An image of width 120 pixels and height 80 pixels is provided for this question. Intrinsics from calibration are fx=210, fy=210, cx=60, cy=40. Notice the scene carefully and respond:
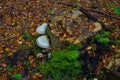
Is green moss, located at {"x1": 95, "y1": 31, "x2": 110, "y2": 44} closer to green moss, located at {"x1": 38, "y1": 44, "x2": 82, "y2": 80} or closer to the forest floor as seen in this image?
the forest floor

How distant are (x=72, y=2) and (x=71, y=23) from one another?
2.21m

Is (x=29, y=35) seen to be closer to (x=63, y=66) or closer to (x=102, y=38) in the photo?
(x=63, y=66)

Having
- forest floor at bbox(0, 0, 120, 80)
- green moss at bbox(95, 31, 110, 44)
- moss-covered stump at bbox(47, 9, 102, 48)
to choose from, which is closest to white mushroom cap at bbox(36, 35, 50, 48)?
moss-covered stump at bbox(47, 9, 102, 48)

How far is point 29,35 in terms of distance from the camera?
7.54 m

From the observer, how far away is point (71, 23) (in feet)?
21.7

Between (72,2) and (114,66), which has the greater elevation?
(72,2)

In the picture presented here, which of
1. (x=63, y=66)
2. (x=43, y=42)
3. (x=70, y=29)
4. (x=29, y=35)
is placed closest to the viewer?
(x=63, y=66)

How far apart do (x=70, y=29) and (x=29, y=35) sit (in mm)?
1800

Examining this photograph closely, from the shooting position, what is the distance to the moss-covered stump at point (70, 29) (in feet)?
20.4

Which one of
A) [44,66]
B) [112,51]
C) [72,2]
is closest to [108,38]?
[112,51]

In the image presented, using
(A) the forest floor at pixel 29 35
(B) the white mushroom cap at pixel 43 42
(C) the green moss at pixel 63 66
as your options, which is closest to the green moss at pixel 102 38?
(A) the forest floor at pixel 29 35

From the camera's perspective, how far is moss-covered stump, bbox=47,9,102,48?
622cm

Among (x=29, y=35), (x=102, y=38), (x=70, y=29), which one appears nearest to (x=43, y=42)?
(x=70, y=29)

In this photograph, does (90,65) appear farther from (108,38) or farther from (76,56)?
(108,38)
